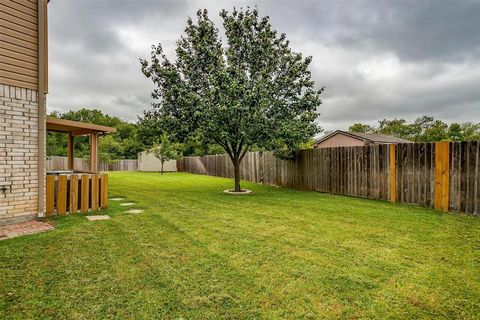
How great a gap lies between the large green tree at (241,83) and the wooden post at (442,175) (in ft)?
13.7

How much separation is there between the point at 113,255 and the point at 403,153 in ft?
26.2

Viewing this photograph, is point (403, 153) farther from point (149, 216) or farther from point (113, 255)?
point (113, 255)

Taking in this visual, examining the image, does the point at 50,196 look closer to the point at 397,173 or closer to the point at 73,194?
the point at 73,194

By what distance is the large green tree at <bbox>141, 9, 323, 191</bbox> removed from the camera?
31.1 feet

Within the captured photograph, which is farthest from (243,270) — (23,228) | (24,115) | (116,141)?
(116,141)

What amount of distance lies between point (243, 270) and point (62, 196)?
16.9ft

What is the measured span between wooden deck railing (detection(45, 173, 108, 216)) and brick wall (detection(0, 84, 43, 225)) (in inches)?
12.9

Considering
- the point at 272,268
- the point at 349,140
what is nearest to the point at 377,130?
the point at 349,140

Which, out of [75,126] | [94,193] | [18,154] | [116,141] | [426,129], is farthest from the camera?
[116,141]

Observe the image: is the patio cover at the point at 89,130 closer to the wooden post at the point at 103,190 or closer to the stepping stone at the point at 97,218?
the wooden post at the point at 103,190

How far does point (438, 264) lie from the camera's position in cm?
339

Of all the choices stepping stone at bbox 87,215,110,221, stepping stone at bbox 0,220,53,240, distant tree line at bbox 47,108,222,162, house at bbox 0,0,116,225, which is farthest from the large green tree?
stepping stone at bbox 0,220,53,240

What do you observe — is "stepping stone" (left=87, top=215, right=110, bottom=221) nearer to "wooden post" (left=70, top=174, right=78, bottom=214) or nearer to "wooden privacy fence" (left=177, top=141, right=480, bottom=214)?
"wooden post" (left=70, top=174, right=78, bottom=214)

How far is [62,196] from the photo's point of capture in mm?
6156
